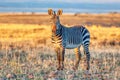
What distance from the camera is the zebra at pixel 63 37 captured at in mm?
13953

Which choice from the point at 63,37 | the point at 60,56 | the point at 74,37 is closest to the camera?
the point at 60,56

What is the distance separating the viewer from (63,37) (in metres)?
14.5

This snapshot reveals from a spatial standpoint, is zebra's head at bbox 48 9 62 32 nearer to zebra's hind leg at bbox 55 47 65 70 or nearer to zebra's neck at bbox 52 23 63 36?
zebra's neck at bbox 52 23 63 36

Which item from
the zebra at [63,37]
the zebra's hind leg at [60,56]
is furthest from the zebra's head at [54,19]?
the zebra's hind leg at [60,56]

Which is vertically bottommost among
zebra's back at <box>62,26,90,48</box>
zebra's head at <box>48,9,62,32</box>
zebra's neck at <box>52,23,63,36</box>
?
zebra's back at <box>62,26,90,48</box>

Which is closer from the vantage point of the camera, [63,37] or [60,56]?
[60,56]

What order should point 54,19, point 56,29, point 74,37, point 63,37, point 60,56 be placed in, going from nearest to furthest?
point 54,19
point 56,29
point 60,56
point 63,37
point 74,37

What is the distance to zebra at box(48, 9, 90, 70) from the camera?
45.8 feet

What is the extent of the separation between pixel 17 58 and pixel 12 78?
466 centimetres

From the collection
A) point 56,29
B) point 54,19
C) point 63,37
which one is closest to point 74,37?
point 63,37

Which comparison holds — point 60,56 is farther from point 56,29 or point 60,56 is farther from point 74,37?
point 74,37

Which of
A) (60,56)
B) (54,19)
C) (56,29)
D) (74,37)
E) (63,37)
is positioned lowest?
(60,56)

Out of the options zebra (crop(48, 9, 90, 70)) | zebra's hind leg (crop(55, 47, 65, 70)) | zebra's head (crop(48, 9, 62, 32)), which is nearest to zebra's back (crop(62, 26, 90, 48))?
zebra (crop(48, 9, 90, 70))

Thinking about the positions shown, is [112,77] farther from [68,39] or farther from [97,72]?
[68,39]
